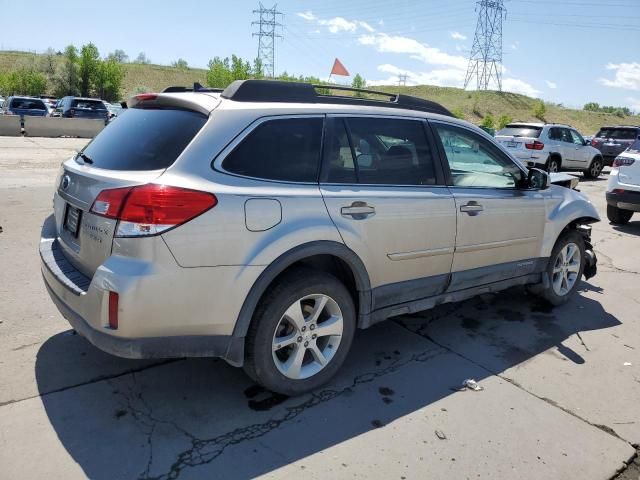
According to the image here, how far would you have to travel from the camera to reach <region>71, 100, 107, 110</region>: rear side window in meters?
25.0

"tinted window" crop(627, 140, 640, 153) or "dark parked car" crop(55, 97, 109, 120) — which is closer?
"tinted window" crop(627, 140, 640, 153)

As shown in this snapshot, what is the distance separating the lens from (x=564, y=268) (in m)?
5.18

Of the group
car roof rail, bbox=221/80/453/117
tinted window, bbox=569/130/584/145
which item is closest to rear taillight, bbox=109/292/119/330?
car roof rail, bbox=221/80/453/117

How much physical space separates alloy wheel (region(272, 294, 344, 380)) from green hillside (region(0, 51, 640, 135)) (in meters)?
67.2

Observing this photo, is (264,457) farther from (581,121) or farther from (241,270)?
(581,121)

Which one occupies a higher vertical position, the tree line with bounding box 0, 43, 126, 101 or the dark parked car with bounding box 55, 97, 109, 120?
the tree line with bounding box 0, 43, 126, 101

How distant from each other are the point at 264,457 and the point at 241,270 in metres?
0.97

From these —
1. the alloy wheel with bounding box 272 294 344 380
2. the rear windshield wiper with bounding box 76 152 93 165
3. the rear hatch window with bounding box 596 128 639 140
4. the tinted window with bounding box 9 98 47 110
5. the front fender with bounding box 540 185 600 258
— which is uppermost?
the tinted window with bounding box 9 98 47 110

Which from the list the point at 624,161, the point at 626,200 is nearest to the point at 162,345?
the point at 626,200

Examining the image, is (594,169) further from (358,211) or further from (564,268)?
(358,211)

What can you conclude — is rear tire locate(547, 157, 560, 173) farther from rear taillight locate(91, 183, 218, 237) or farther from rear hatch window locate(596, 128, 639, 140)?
rear taillight locate(91, 183, 218, 237)

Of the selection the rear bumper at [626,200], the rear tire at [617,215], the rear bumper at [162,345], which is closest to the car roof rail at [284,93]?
the rear bumper at [162,345]

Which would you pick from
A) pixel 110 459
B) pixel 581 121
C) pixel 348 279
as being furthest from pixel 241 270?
pixel 581 121

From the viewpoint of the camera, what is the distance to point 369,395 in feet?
11.2
